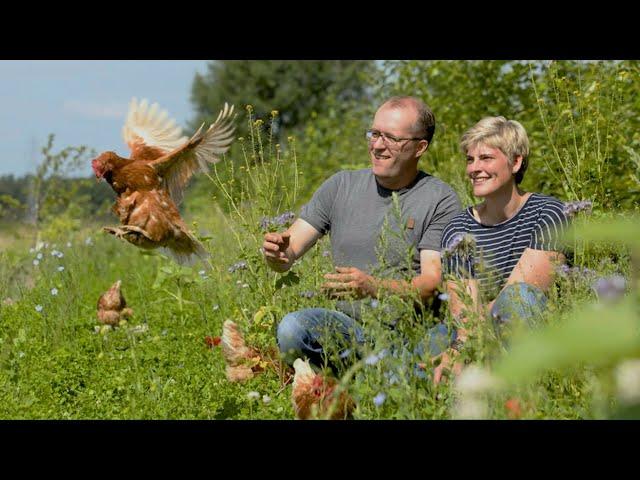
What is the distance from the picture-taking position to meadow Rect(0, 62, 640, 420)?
1.28 m

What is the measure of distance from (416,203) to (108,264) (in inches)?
224

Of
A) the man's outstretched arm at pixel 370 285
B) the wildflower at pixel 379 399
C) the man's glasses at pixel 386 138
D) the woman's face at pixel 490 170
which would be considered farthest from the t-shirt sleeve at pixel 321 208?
the wildflower at pixel 379 399

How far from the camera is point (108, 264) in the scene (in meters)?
8.70

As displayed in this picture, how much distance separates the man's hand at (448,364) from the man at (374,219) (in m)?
0.48

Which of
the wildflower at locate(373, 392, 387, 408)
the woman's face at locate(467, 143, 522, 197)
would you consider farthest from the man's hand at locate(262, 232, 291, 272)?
the wildflower at locate(373, 392, 387, 408)

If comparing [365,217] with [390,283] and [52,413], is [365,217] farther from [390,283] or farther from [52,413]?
[52,413]

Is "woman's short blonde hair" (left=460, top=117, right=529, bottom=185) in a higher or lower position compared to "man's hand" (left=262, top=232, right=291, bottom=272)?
higher

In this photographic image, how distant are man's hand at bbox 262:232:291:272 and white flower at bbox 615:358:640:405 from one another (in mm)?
2665

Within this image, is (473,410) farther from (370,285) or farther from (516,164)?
(516,164)

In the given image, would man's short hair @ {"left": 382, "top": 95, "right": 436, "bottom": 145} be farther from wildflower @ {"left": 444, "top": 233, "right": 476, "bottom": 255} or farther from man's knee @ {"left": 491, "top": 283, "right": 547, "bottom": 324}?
wildflower @ {"left": 444, "top": 233, "right": 476, "bottom": 255}

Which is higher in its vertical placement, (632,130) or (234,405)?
(632,130)

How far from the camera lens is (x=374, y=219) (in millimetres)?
3723
